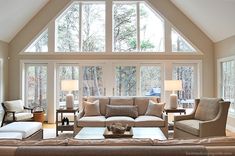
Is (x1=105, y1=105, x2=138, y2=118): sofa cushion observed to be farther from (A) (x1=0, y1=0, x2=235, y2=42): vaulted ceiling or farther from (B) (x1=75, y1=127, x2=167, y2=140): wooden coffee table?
(A) (x1=0, y1=0, x2=235, y2=42): vaulted ceiling

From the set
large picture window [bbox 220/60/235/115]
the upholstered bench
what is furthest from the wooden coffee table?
large picture window [bbox 220/60/235/115]

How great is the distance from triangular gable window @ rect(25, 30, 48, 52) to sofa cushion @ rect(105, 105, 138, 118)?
10.9 feet

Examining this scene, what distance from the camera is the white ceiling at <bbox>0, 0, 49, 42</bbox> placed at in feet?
21.5

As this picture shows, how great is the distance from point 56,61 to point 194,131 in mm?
4853

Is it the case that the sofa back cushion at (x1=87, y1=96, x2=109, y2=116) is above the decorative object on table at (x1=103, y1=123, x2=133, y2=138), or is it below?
above

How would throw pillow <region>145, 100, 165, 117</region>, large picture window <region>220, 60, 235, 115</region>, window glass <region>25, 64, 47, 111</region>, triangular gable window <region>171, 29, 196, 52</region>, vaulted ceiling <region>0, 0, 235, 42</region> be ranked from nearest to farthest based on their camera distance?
throw pillow <region>145, 100, 165, 117</region>
vaulted ceiling <region>0, 0, 235, 42</region>
large picture window <region>220, 60, 235, 115</region>
triangular gable window <region>171, 29, 196, 52</region>
window glass <region>25, 64, 47, 111</region>

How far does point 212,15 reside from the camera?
6785mm

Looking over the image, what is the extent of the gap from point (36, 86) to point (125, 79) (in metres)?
2.82

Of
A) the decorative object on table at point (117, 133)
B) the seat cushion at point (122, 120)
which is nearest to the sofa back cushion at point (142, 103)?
the seat cushion at point (122, 120)

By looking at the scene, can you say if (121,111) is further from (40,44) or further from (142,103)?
(40,44)

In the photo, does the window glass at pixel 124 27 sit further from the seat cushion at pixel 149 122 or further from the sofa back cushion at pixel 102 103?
the seat cushion at pixel 149 122

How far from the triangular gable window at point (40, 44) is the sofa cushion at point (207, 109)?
16.3 feet

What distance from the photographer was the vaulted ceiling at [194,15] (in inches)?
246

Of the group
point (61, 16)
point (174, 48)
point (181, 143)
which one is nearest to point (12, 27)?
point (61, 16)
